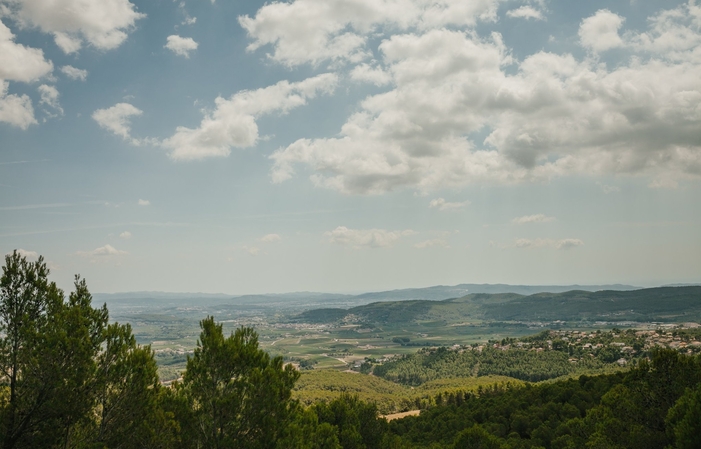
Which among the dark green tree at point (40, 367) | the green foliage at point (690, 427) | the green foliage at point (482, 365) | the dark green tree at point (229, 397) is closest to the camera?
the dark green tree at point (40, 367)

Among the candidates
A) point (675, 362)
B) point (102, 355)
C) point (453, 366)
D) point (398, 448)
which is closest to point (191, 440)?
point (102, 355)

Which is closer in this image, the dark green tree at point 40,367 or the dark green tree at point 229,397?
the dark green tree at point 40,367

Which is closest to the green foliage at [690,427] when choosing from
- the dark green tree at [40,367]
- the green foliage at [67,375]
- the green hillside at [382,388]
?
the green foliage at [67,375]

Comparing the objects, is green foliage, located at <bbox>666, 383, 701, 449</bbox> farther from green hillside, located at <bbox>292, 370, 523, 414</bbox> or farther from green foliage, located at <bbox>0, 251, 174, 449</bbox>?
green hillside, located at <bbox>292, 370, 523, 414</bbox>

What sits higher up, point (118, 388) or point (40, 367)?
point (40, 367)

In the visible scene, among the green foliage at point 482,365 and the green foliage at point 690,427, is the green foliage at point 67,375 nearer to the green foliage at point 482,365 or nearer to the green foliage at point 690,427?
the green foliage at point 690,427

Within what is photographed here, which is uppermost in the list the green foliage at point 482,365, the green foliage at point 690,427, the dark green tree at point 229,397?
→ the dark green tree at point 229,397

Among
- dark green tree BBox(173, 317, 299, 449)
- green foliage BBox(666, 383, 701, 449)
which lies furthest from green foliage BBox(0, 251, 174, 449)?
green foliage BBox(666, 383, 701, 449)

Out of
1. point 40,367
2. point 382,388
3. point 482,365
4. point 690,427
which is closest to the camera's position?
point 40,367

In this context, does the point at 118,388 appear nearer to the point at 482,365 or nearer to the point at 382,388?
the point at 382,388

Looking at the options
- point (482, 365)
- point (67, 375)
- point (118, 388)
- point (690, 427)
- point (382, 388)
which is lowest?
point (382, 388)

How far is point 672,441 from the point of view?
17984mm

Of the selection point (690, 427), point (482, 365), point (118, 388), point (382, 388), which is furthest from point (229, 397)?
point (482, 365)

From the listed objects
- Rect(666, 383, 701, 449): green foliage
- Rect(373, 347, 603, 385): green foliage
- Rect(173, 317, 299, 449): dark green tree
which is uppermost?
Rect(173, 317, 299, 449): dark green tree
